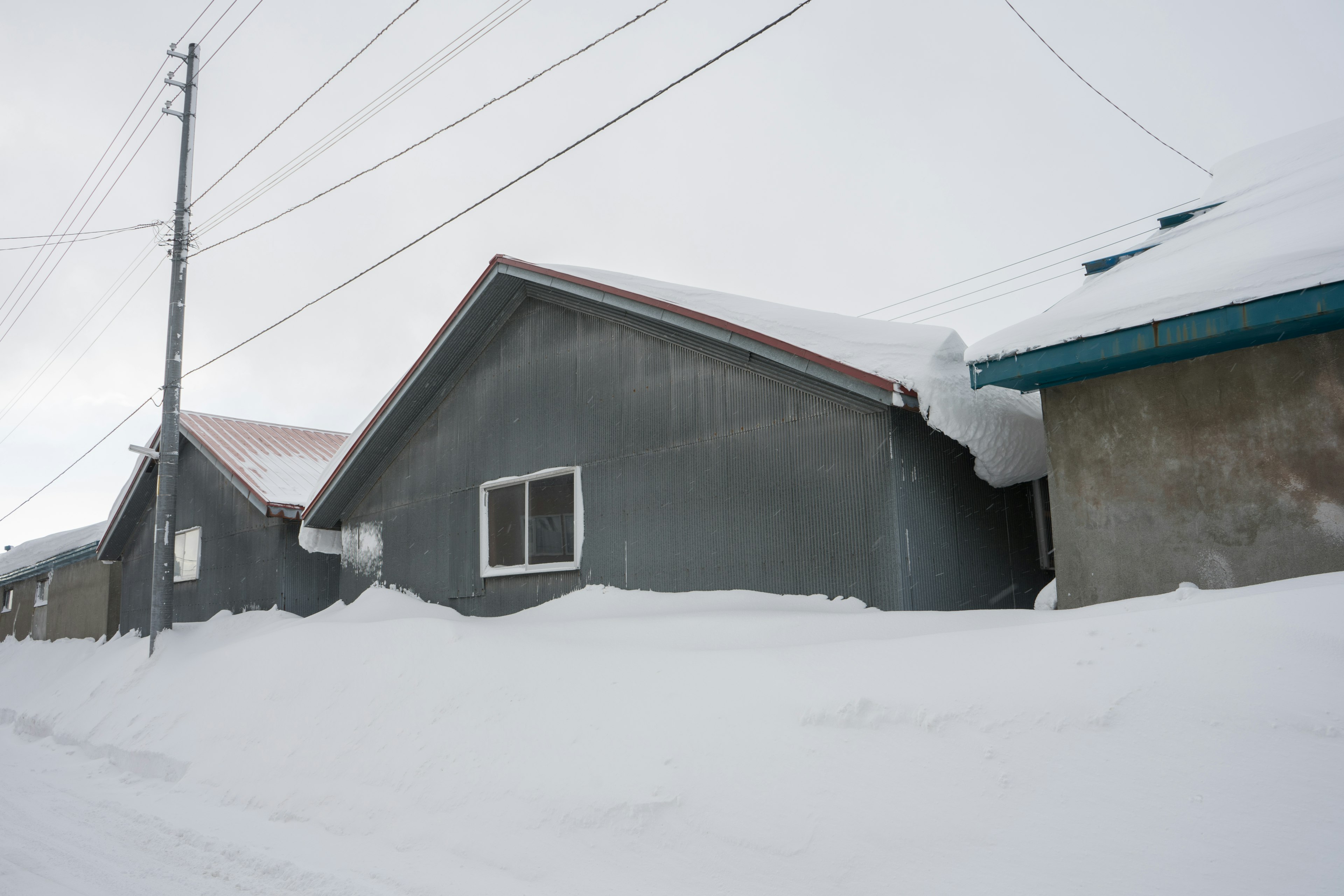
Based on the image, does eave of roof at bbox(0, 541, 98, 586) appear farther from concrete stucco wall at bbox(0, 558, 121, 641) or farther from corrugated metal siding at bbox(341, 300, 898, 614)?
corrugated metal siding at bbox(341, 300, 898, 614)

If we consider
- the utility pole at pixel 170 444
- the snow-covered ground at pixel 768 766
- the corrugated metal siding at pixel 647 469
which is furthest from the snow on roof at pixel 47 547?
the snow-covered ground at pixel 768 766

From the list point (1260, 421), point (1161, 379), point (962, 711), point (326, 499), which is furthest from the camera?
point (326, 499)

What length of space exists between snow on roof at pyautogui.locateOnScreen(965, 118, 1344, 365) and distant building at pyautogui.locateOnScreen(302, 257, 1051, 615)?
94cm

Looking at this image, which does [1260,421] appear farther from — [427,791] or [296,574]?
[296,574]

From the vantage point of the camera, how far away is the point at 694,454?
775cm

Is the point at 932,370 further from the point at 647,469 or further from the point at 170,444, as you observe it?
the point at 170,444

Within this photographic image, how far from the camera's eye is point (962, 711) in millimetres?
4051

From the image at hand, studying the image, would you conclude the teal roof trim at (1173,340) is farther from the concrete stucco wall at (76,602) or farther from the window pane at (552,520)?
the concrete stucco wall at (76,602)

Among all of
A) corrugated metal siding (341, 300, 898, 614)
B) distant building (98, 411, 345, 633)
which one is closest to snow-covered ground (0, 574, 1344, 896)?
corrugated metal siding (341, 300, 898, 614)

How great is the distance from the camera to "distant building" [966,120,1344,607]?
184 inches

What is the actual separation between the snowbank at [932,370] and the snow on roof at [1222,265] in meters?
0.41

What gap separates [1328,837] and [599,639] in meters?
4.96

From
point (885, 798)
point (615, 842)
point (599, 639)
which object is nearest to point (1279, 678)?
point (885, 798)

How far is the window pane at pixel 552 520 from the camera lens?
9.12 metres
